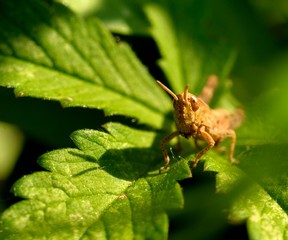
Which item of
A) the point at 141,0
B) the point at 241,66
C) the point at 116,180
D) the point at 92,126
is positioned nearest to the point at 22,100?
the point at 92,126

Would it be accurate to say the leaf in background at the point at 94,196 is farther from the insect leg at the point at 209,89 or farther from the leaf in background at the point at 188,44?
the leaf in background at the point at 188,44

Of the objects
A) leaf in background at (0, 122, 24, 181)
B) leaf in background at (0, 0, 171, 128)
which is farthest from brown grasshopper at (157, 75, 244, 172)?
leaf in background at (0, 122, 24, 181)

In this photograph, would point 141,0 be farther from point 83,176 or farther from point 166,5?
point 83,176

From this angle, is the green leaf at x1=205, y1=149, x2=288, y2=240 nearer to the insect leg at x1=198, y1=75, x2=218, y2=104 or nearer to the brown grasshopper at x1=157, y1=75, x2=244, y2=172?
the brown grasshopper at x1=157, y1=75, x2=244, y2=172

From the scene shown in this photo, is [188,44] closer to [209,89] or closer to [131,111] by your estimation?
[209,89]

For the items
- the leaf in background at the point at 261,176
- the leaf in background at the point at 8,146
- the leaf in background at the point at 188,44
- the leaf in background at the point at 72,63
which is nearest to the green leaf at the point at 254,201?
the leaf in background at the point at 261,176

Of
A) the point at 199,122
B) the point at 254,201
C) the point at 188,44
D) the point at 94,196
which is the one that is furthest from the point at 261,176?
the point at 188,44

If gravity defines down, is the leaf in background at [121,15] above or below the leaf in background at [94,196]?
above

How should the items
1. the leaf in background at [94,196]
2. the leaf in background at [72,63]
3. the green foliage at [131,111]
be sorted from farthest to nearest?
1. the leaf in background at [72,63]
2. the green foliage at [131,111]
3. the leaf in background at [94,196]
